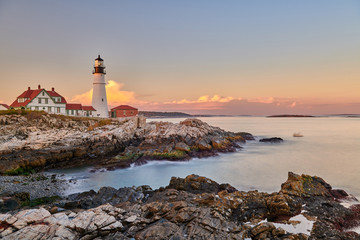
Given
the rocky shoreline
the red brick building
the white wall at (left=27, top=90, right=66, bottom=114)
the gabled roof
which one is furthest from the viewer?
the red brick building

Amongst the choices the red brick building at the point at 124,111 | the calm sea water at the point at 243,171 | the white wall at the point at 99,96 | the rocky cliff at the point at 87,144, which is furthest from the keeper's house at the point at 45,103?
the calm sea water at the point at 243,171

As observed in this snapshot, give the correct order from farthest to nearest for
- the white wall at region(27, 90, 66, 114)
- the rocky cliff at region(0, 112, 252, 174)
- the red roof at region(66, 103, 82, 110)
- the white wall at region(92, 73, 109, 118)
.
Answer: the white wall at region(92, 73, 109, 118), the red roof at region(66, 103, 82, 110), the white wall at region(27, 90, 66, 114), the rocky cliff at region(0, 112, 252, 174)

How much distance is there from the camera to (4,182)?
→ 11078 millimetres

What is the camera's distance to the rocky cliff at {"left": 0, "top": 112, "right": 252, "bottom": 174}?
1542cm

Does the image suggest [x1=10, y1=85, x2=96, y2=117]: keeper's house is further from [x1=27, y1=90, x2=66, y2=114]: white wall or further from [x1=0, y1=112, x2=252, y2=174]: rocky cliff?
[x1=0, y1=112, x2=252, y2=174]: rocky cliff

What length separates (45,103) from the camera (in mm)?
28375

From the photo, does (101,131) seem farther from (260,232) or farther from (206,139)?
(260,232)

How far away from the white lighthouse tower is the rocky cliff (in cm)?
804

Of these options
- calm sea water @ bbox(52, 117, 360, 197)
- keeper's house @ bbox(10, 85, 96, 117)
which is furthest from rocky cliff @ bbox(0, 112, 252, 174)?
keeper's house @ bbox(10, 85, 96, 117)

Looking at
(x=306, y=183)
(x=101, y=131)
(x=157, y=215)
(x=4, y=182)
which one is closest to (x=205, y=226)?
(x=157, y=215)

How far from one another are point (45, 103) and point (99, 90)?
793 cm

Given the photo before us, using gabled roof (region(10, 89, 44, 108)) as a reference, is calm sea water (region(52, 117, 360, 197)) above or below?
below

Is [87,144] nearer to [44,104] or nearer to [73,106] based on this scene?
[44,104]

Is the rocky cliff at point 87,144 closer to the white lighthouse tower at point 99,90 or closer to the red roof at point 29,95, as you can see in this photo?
the red roof at point 29,95
